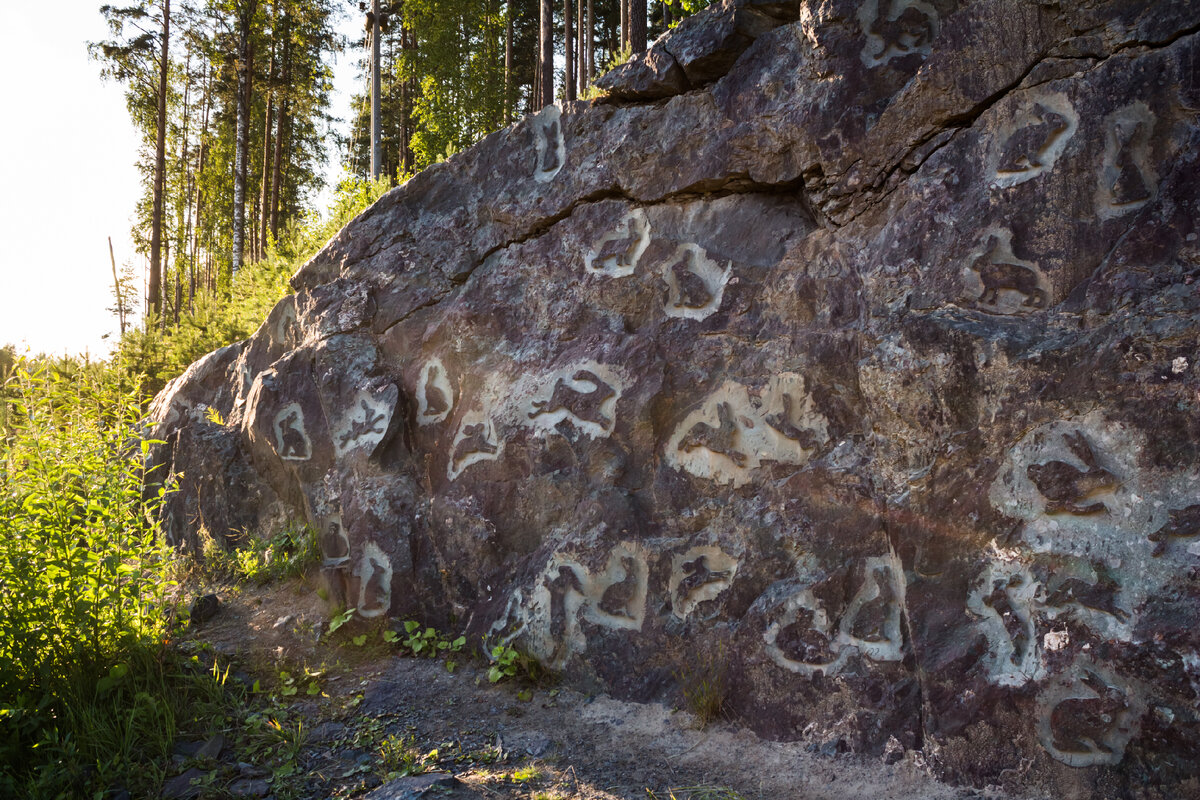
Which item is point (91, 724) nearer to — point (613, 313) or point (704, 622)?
point (704, 622)

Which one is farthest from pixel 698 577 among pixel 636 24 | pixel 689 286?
pixel 636 24

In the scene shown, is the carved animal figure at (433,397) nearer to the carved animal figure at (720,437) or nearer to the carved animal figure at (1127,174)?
the carved animal figure at (720,437)

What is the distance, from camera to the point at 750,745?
362cm

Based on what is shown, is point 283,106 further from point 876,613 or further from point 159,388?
point 876,613

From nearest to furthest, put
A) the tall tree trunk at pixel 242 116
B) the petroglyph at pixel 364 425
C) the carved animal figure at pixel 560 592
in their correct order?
the carved animal figure at pixel 560 592 → the petroglyph at pixel 364 425 → the tall tree trunk at pixel 242 116

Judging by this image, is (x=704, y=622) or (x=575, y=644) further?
(x=575, y=644)

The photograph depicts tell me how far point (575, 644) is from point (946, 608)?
6.09 ft

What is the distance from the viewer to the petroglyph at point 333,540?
523 cm

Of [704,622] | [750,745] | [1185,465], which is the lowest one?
[750,745]

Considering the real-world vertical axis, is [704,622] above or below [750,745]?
above

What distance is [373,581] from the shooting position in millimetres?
4949

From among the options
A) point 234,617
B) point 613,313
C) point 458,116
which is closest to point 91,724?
point 234,617

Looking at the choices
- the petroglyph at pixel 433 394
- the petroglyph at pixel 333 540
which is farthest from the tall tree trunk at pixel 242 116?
the petroglyph at pixel 433 394

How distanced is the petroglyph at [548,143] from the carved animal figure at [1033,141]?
8.30 ft
